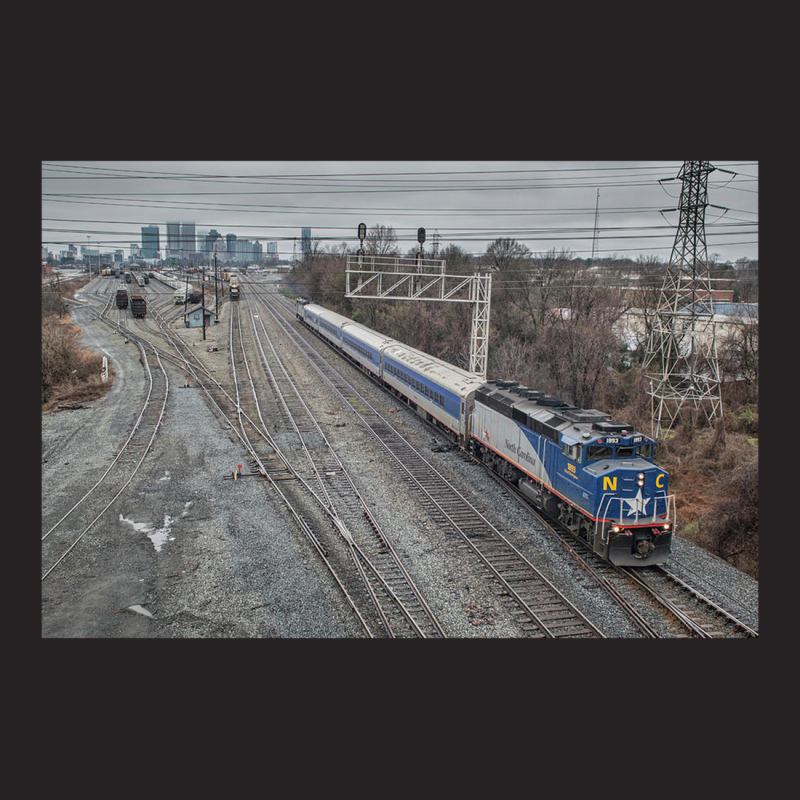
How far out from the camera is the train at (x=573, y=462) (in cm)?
1520

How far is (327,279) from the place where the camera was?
7088 cm

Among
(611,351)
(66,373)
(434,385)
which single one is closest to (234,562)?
(434,385)

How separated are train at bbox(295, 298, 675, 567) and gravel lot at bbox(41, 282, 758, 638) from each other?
96 centimetres

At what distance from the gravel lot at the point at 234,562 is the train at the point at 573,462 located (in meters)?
0.96

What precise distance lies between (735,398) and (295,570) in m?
28.4

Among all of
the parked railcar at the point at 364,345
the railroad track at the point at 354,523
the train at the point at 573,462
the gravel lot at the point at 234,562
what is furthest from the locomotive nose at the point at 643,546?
the parked railcar at the point at 364,345

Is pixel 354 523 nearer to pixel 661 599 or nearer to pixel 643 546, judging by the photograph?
pixel 643 546

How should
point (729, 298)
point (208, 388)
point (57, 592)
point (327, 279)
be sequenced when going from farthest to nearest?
point (327, 279)
point (729, 298)
point (208, 388)
point (57, 592)

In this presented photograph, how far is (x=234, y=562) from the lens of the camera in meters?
15.6

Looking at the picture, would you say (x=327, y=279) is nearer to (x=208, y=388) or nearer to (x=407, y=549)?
(x=208, y=388)

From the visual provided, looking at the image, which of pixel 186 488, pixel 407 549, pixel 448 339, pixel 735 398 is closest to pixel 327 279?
pixel 448 339

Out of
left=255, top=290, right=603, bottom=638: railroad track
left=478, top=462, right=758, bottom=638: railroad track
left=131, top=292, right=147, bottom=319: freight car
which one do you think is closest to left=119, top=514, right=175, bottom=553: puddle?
left=255, top=290, right=603, bottom=638: railroad track

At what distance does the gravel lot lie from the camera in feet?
43.0

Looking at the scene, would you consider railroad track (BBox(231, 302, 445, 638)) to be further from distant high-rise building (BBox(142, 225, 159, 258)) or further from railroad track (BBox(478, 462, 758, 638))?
distant high-rise building (BBox(142, 225, 159, 258))
